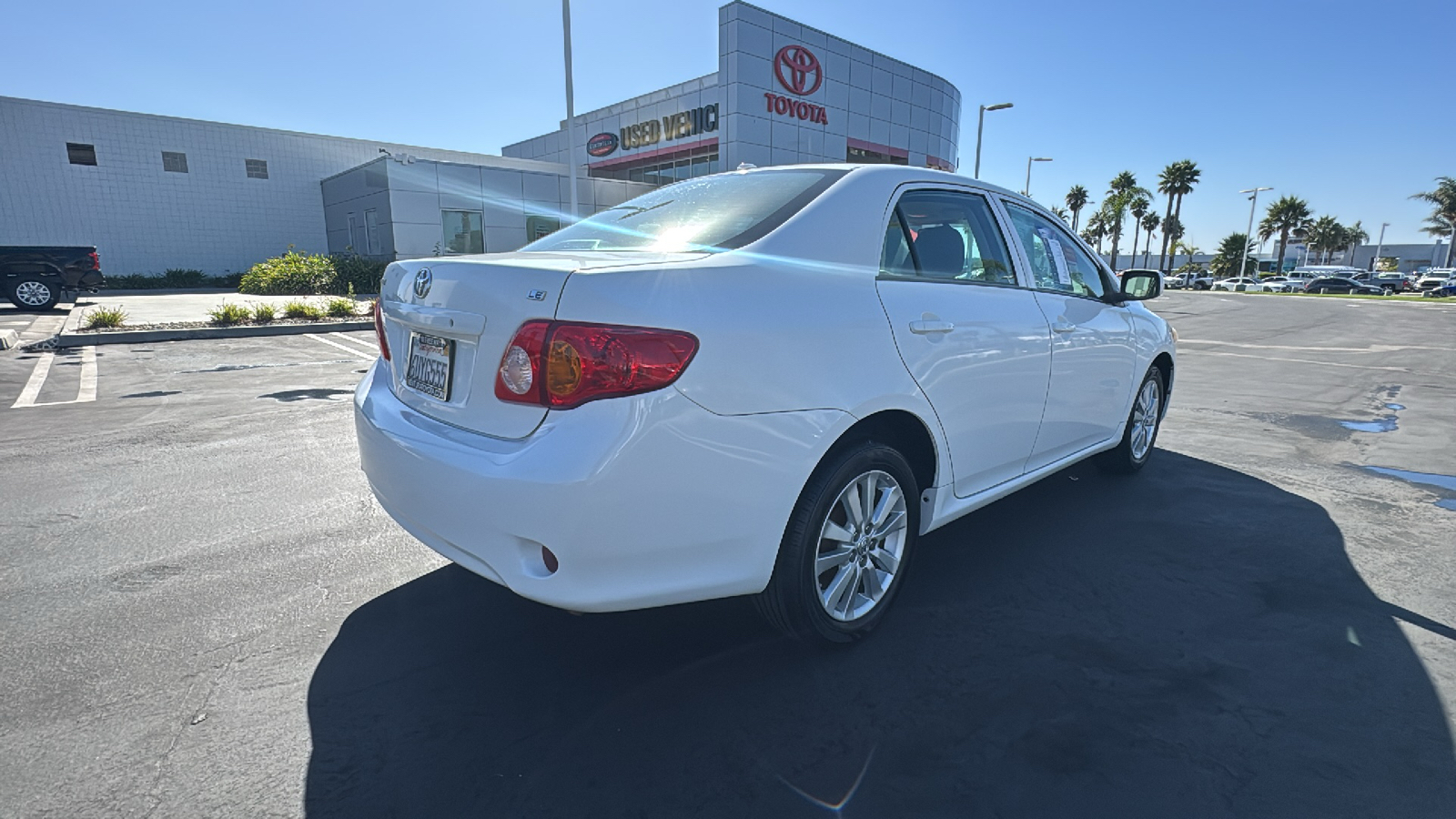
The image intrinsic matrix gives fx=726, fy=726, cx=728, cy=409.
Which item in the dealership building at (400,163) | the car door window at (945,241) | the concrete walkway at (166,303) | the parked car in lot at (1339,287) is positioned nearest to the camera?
the car door window at (945,241)

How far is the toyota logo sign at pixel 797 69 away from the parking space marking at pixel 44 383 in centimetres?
2171

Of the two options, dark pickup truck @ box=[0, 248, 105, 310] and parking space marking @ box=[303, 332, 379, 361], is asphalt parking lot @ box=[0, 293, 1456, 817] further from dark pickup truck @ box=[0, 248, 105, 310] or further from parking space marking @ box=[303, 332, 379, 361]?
dark pickup truck @ box=[0, 248, 105, 310]

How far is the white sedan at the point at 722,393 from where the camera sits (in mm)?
1911

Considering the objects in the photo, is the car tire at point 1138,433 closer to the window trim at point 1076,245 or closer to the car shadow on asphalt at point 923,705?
the window trim at point 1076,245

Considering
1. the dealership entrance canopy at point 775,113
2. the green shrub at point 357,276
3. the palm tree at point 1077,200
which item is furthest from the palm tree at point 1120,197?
the green shrub at point 357,276

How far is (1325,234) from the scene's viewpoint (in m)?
91.5

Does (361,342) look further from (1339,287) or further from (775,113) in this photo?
(1339,287)

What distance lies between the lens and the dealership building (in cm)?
2428

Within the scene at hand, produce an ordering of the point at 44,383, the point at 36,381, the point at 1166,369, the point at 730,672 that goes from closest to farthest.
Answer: the point at 730,672 < the point at 1166,369 < the point at 44,383 < the point at 36,381

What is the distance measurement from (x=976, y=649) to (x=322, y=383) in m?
7.63

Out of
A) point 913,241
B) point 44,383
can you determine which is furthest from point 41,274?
point 913,241

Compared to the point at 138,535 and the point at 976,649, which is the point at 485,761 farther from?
the point at 138,535

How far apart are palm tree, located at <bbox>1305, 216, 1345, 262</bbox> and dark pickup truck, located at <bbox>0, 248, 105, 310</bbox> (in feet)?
373

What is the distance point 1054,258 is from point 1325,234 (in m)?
117
